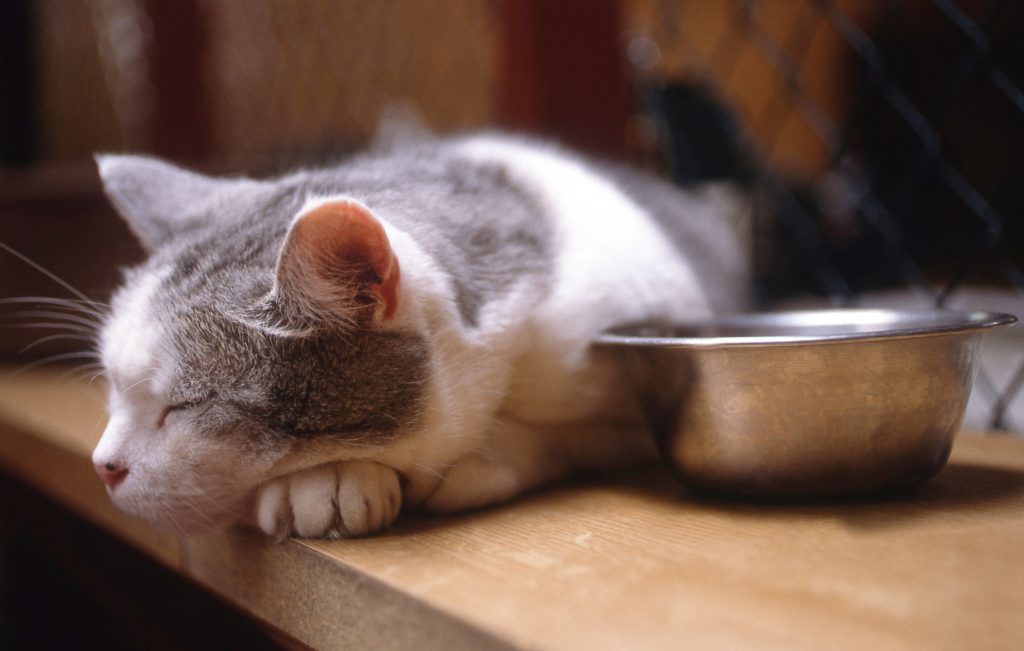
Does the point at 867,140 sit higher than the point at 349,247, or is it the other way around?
the point at 867,140

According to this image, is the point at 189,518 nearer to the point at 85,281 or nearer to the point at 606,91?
the point at 85,281

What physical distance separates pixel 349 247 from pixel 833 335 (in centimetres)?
39

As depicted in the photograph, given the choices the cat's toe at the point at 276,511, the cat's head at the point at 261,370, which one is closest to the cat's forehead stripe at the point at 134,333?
the cat's head at the point at 261,370

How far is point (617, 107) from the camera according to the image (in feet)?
5.24

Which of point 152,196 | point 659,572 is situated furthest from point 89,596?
point 659,572

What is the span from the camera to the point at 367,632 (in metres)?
0.58

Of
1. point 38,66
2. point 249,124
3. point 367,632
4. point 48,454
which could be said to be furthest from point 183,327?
point 38,66

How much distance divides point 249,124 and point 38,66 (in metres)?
1.40

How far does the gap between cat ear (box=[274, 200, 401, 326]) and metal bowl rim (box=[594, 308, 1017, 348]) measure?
240mm

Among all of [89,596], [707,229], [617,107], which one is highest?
[617,107]

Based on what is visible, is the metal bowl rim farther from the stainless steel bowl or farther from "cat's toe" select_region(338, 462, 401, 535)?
"cat's toe" select_region(338, 462, 401, 535)

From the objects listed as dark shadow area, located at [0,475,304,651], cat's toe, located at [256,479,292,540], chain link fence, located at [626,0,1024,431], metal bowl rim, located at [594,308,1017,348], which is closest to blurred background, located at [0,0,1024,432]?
chain link fence, located at [626,0,1024,431]

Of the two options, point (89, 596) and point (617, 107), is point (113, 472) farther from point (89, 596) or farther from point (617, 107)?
point (617, 107)

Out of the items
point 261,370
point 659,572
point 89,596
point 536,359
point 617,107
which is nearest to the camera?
point 659,572
